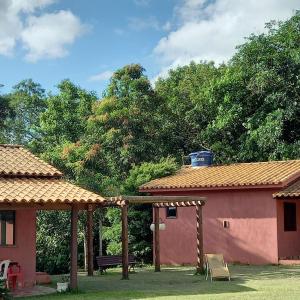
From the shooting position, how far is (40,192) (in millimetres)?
15961

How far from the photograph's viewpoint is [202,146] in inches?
1394

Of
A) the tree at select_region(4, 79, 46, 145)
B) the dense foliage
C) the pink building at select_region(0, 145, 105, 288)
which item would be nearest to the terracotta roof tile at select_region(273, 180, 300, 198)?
the dense foliage

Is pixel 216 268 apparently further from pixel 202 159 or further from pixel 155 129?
pixel 155 129

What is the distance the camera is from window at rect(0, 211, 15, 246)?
1703 centimetres

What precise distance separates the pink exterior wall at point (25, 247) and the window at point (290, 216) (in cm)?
1106

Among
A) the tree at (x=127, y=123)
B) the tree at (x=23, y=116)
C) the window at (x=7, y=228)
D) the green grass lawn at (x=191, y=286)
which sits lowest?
the green grass lawn at (x=191, y=286)

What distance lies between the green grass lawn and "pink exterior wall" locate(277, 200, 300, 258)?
1.85 meters

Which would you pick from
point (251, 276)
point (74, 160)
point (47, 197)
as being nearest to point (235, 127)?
point (74, 160)

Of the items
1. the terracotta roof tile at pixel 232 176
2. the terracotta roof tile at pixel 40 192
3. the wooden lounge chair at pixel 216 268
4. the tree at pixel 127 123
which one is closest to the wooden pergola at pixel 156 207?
the wooden lounge chair at pixel 216 268

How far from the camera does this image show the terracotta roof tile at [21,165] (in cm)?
1753

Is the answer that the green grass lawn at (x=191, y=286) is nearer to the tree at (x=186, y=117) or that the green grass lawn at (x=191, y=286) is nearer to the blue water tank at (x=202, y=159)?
the blue water tank at (x=202, y=159)

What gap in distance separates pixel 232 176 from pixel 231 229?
2.13 meters

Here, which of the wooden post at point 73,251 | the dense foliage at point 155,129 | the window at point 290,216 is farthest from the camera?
the dense foliage at point 155,129

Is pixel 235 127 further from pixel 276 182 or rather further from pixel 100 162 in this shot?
pixel 276 182
